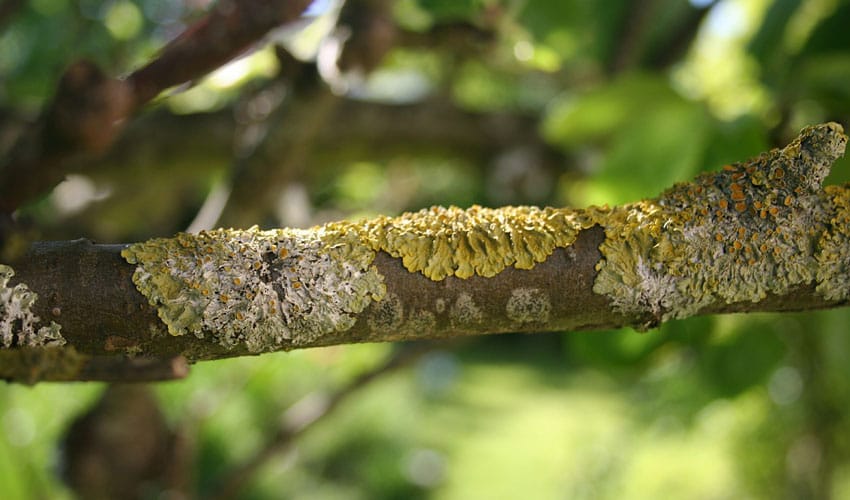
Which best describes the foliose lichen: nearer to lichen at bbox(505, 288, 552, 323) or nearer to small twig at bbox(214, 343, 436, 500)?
lichen at bbox(505, 288, 552, 323)

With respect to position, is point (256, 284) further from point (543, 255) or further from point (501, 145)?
point (501, 145)

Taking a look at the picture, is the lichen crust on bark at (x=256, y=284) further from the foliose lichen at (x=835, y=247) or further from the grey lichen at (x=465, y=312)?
the foliose lichen at (x=835, y=247)

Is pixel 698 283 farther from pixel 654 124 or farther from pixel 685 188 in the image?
pixel 654 124

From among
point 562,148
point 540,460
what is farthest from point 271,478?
point 562,148

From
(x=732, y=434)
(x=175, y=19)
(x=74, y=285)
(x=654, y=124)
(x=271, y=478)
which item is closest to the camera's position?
(x=74, y=285)

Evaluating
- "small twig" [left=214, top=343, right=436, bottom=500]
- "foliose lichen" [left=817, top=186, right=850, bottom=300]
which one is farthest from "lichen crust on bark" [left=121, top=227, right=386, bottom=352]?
"small twig" [left=214, top=343, right=436, bottom=500]

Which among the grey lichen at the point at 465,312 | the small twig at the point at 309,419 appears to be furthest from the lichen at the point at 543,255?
the small twig at the point at 309,419
